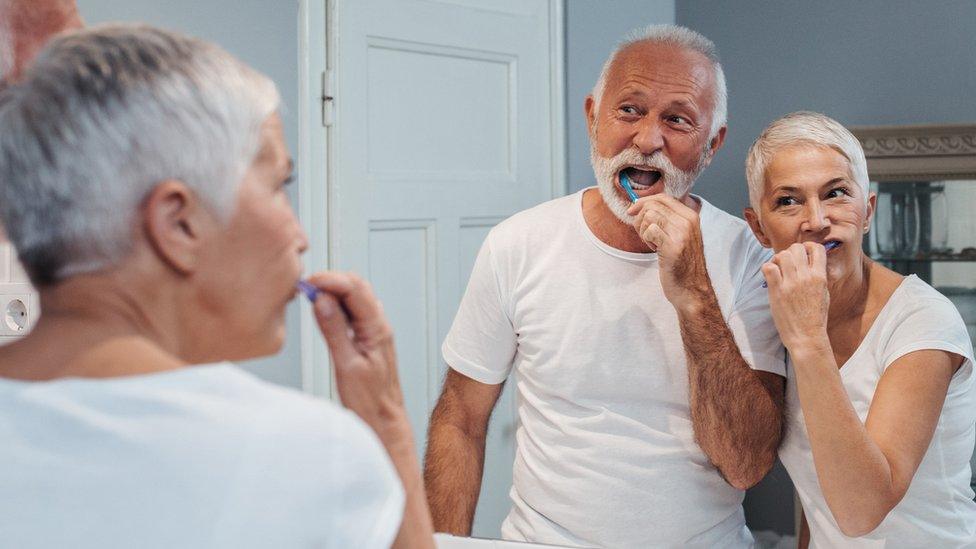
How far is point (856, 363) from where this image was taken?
69cm

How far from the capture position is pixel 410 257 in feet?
2.96

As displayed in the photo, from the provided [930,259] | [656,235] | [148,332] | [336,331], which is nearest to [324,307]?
[336,331]

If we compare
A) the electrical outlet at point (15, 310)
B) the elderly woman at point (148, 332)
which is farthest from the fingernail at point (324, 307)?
the electrical outlet at point (15, 310)

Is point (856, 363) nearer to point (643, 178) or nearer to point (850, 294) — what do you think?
point (850, 294)

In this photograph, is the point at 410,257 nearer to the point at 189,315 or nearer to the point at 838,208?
the point at 838,208

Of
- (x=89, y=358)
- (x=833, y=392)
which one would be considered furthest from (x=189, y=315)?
(x=833, y=392)

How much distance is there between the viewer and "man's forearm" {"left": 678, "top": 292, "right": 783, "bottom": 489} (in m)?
0.72

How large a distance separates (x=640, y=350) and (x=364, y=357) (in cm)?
32

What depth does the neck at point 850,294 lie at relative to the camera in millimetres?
695

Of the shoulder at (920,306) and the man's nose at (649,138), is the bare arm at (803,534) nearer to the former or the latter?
the shoulder at (920,306)

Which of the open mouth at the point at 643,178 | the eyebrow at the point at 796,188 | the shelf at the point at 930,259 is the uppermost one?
the open mouth at the point at 643,178

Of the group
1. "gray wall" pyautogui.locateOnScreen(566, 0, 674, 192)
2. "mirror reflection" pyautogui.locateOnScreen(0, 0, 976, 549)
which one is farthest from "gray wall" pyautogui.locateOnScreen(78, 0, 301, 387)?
"gray wall" pyautogui.locateOnScreen(566, 0, 674, 192)

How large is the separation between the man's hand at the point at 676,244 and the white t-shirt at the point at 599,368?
24 millimetres

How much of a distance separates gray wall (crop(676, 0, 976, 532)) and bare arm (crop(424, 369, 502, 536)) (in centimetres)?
23
